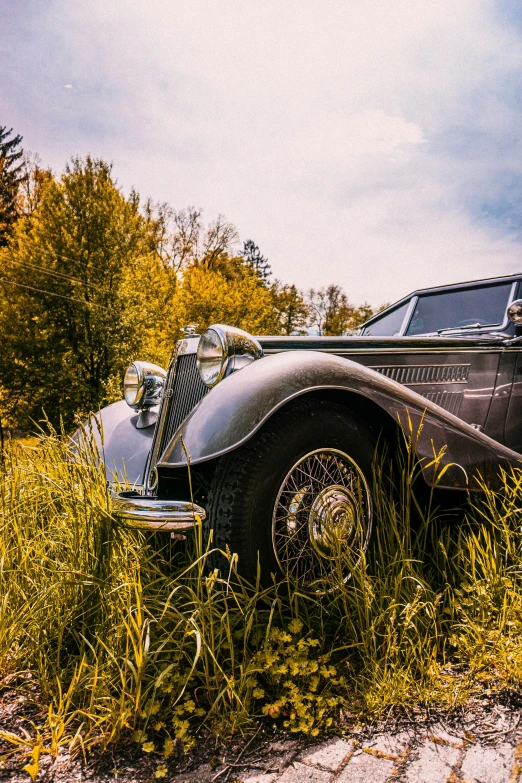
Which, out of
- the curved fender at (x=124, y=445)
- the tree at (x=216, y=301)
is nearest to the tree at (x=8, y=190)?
the tree at (x=216, y=301)

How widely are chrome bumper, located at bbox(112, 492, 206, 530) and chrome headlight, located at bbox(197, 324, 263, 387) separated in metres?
0.86

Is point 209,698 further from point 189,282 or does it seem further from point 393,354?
point 189,282

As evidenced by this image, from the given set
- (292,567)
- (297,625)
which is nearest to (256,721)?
(297,625)

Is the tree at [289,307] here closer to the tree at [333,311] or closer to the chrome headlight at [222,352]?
the tree at [333,311]

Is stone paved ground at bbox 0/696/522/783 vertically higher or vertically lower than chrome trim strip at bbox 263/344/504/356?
lower

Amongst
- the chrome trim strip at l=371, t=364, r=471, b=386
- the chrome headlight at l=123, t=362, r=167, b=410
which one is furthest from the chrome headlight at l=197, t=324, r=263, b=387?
the chrome headlight at l=123, t=362, r=167, b=410

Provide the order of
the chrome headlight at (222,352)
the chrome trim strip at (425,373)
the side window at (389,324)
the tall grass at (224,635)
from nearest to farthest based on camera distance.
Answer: the tall grass at (224,635) → the chrome headlight at (222,352) → the chrome trim strip at (425,373) → the side window at (389,324)

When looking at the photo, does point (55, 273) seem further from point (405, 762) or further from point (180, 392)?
point (405, 762)

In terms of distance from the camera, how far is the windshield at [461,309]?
163 inches

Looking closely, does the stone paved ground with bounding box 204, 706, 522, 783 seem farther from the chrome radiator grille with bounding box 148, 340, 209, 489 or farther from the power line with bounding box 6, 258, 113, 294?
the power line with bounding box 6, 258, 113, 294

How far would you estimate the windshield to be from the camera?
414 centimetres

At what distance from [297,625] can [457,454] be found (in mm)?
1148

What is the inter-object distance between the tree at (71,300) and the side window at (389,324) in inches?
395

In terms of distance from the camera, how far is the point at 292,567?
2.37 meters
